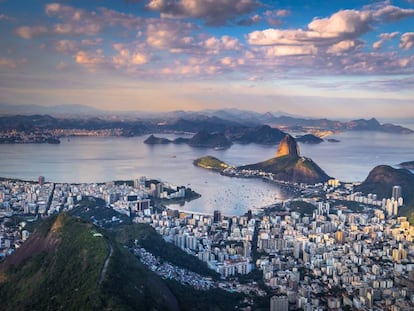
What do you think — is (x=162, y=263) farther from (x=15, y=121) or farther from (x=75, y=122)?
(x=75, y=122)

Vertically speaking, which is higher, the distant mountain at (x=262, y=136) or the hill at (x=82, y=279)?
the distant mountain at (x=262, y=136)

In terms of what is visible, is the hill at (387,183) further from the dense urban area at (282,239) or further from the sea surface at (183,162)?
the sea surface at (183,162)

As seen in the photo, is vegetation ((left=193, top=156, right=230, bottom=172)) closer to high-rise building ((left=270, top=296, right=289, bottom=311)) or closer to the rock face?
the rock face

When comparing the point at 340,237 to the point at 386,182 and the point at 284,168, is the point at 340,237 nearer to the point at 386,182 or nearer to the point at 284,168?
the point at 386,182

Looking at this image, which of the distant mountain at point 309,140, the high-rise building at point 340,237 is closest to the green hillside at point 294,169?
the high-rise building at point 340,237

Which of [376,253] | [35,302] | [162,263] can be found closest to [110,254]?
[35,302]

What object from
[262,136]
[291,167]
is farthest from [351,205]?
[262,136]
